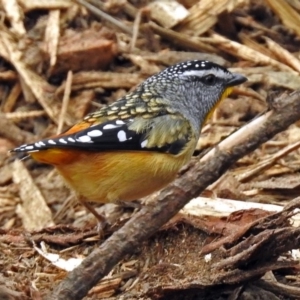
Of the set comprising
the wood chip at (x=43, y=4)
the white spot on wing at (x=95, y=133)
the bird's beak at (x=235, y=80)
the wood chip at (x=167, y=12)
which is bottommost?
the wood chip at (x=43, y=4)

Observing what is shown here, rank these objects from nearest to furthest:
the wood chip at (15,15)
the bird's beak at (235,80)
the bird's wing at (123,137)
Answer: the bird's wing at (123,137), the bird's beak at (235,80), the wood chip at (15,15)

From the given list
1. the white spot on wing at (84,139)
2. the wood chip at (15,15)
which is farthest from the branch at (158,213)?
the wood chip at (15,15)

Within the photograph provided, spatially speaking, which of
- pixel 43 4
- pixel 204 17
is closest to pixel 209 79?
pixel 204 17

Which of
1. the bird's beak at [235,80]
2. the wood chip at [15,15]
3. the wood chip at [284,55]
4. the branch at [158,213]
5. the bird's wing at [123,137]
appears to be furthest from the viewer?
the wood chip at [15,15]

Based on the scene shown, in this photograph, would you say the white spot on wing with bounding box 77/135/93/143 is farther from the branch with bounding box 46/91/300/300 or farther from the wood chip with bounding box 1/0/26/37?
the wood chip with bounding box 1/0/26/37

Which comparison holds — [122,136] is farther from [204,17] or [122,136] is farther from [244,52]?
[204,17]

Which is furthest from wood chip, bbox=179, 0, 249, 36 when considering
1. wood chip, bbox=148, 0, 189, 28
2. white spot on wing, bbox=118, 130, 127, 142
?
white spot on wing, bbox=118, 130, 127, 142

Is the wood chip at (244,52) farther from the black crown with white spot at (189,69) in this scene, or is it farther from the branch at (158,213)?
the branch at (158,213)
